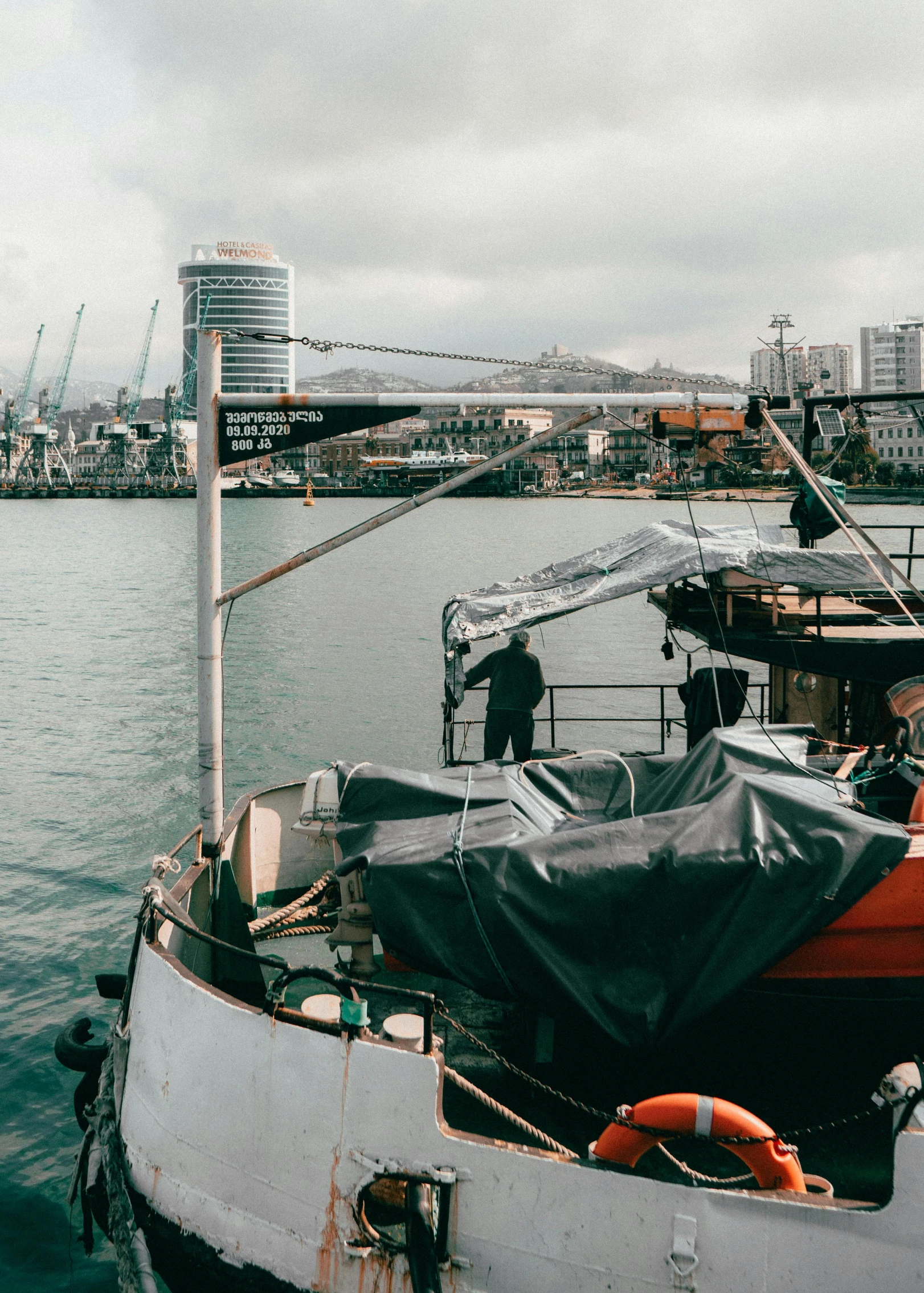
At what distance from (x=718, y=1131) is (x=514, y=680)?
27.1 ft

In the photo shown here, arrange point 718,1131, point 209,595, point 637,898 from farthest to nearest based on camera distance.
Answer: point 209,595
point 637,898
point 718,1131

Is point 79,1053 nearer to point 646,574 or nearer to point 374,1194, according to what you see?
point 374,1194

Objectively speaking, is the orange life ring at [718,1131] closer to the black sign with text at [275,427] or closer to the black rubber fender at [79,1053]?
the black rubber fender at [79,1053]

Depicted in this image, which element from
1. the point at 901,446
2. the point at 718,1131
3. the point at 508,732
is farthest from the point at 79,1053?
the point at 901,446

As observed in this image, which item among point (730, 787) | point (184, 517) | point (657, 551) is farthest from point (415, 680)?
point (184, 517)

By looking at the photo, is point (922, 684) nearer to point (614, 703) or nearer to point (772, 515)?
point (614, 703)

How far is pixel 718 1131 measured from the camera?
204 inches

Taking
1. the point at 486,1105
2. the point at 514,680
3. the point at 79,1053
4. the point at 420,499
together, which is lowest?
the point at 79,1053

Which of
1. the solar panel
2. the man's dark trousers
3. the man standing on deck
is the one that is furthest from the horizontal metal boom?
the solar panel

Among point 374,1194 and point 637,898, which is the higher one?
point 637,898

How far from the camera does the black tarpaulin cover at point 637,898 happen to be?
227 inches

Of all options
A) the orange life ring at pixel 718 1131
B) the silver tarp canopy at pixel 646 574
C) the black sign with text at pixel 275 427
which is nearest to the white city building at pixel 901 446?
the silver tarp canopy at pixel 646 574

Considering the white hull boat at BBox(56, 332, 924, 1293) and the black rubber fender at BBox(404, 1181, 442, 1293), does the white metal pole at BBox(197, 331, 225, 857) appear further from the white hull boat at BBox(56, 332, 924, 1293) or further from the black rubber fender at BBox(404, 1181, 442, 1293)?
the black rubber fender at BBox(404, 1181, 442, 1293)

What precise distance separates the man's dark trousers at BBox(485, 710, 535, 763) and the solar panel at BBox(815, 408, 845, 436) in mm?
5855
